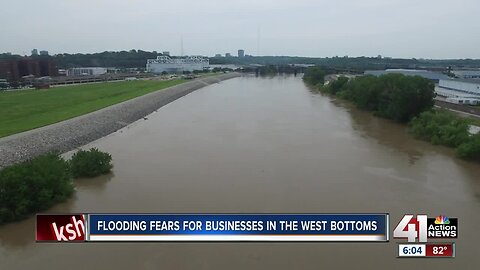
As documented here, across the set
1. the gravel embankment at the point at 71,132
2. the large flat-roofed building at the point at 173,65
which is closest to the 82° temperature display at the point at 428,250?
the gravel embankment at the point at 71,132

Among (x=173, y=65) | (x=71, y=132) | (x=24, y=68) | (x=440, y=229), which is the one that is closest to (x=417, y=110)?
(x=440, y=229)

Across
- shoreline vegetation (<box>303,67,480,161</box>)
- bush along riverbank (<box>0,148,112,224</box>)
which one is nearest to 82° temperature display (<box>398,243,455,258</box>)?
bush along riverbank (<box>0,148,112,224</box>)

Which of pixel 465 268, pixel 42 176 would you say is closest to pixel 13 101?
pixel 42 176

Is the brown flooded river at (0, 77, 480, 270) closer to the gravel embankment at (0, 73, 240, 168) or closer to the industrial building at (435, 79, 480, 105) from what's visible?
the gravel embankment at (0, 73, 240, 168)

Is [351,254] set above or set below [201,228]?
below

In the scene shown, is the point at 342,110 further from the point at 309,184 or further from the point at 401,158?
the point at 309,184

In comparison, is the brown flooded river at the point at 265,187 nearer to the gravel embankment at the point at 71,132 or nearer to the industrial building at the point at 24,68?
the gravel embankment at the point at 71,132

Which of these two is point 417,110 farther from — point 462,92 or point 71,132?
point 71,132
